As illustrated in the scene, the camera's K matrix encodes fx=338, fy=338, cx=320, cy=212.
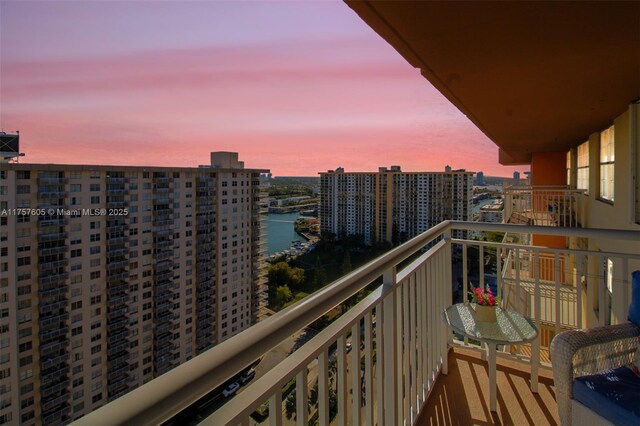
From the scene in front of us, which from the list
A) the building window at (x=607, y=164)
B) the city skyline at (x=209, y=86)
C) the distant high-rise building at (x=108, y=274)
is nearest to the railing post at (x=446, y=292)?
the city skyline at (x=209, y=86)

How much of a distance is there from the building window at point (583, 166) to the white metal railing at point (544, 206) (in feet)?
0.67

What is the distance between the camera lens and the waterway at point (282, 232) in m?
35.6

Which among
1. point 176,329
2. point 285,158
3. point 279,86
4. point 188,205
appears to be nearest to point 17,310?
point 176,329

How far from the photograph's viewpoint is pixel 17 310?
43.0 feet

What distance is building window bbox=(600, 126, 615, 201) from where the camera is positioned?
4643 mm

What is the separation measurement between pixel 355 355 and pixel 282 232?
1514 inches

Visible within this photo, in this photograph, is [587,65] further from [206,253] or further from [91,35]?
[206,253]

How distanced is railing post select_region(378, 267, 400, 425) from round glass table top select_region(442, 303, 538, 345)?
77cm

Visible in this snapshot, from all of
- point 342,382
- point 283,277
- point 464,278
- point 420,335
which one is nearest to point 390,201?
point 283,277

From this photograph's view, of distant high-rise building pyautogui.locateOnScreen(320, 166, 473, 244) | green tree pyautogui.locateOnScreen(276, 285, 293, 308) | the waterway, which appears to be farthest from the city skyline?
green tree pyautogui.locateOnScreen(276, 285, 293, 308)

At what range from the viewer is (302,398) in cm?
82

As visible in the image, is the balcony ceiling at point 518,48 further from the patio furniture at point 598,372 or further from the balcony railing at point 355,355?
the patio furniture at point 598,372

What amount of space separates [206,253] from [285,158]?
18.4 meters

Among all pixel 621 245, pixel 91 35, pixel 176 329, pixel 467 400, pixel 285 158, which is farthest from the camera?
pixel 285 158
